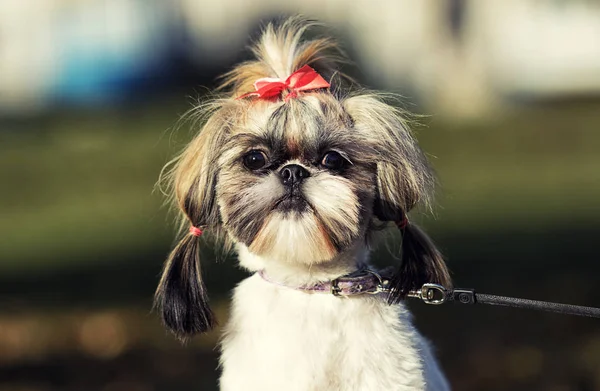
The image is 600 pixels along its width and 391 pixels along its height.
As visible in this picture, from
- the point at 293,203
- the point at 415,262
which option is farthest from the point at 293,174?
the point at 415,262

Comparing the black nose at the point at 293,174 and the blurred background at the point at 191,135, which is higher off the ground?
the black nose at the point at 293,174

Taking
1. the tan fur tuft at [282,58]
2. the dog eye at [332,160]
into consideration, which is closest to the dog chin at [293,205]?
the dog eye at [332,160]

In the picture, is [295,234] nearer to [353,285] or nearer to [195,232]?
[353,285]

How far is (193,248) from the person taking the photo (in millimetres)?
4293

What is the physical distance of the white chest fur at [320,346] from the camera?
4062 millimetres

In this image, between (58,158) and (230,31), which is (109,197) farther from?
(230,31)

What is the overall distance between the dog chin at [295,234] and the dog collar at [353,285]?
8.9 inches

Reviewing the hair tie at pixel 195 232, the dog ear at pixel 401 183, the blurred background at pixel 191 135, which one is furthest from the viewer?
the blurred background at pixel 191 135

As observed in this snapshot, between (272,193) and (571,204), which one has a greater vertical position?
(272,193)

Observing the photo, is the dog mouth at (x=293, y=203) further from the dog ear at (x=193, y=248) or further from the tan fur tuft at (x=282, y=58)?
the tan fur tuft at (x=282, y=58)

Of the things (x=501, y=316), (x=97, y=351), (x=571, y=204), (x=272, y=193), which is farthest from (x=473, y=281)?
(x=272, y=193)

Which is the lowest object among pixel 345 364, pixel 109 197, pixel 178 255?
pixel 109 197

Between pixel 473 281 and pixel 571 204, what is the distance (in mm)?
5198

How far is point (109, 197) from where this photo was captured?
17344 millimetres
